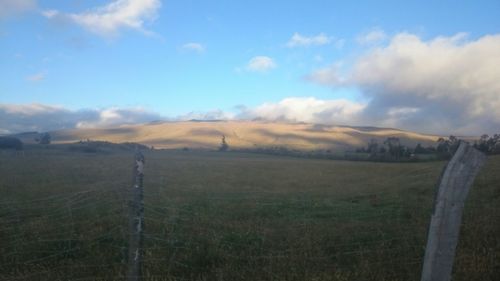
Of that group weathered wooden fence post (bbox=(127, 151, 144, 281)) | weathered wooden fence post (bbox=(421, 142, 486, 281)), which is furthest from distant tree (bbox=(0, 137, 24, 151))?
weathered wooden fence post (bbox=(421, 142, 486, 281))

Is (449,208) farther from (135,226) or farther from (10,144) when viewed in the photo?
(10,144)

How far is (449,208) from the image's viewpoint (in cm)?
504

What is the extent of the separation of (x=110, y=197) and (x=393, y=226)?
12.1 metres

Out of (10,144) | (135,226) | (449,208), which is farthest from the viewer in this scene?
(10,144)

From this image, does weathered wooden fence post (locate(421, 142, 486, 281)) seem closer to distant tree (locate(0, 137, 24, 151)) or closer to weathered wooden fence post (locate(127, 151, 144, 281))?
weathered wooden fence post (locate(127, 151, 144, 281))

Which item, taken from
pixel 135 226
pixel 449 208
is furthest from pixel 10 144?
pixel 449 208

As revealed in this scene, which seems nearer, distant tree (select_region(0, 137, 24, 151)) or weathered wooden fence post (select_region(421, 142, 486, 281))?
weathered wooden fence post (select_region(421, 142, 486, 281))

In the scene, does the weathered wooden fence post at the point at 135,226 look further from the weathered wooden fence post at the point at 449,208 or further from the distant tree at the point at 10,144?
the distant tree at the point at 10,144

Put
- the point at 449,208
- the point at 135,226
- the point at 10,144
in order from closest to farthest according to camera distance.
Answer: the point at 449,208 < the point at 135,226 < the point at 10,144

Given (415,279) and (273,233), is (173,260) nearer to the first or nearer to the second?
(273,233)

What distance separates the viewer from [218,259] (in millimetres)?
8328

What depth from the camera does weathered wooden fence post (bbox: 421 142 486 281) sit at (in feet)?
16.1

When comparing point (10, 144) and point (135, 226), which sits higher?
point (10, 144)

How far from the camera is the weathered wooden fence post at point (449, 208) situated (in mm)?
4906
